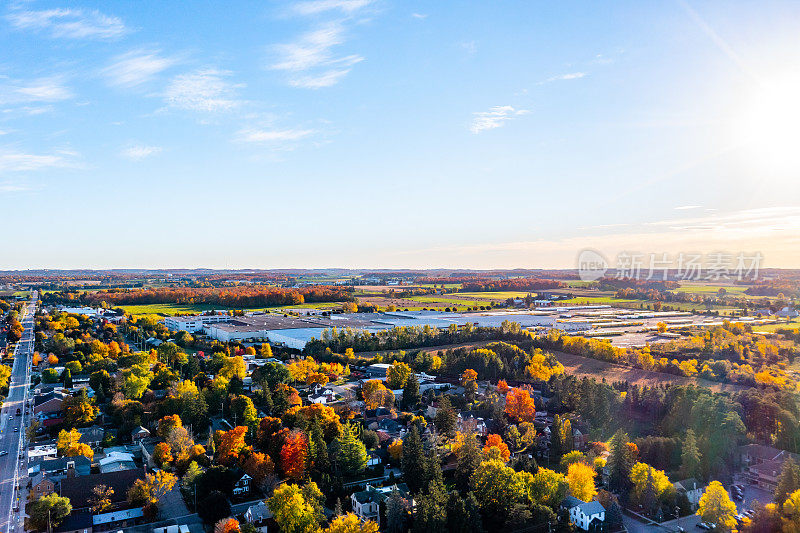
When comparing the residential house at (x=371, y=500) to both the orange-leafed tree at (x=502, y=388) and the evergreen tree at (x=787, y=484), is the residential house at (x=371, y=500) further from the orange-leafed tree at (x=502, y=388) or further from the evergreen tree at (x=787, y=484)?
the orange-leafed tree at (x=502, y=388)

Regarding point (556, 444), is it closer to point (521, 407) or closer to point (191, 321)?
point (521, 407)

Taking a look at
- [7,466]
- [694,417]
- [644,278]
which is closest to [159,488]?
[7,466]

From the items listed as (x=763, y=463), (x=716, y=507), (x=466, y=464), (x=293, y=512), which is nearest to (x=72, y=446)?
(x=293, y=512)

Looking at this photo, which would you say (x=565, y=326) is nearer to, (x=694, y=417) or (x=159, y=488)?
(x=694, y=417)

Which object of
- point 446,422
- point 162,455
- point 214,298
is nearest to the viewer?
point 162,455

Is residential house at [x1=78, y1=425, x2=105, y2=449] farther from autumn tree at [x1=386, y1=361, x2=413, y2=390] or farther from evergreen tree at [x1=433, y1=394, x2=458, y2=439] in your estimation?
autumn tree at [x1=386, y1=361, x2=413, y2=390]
